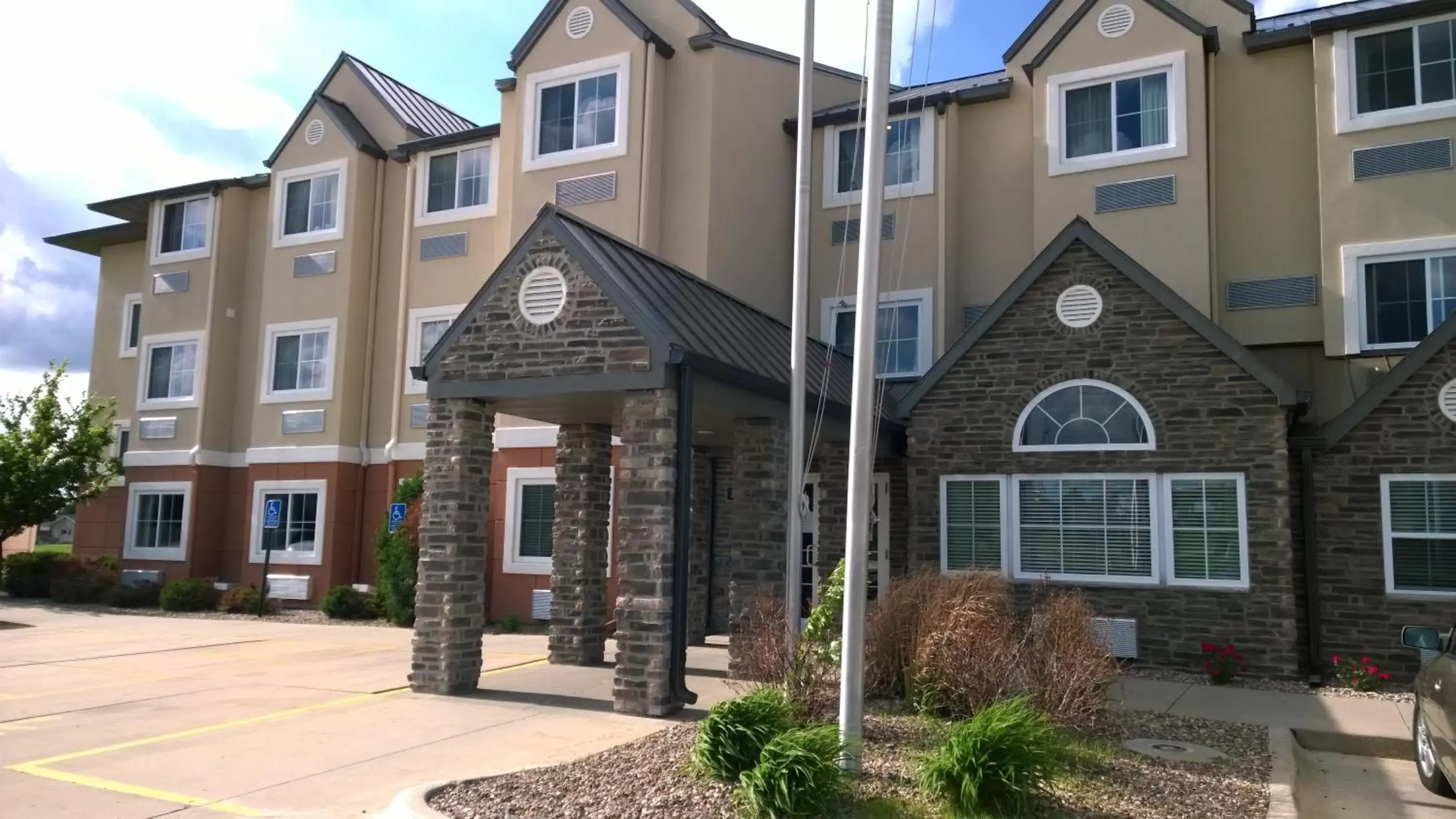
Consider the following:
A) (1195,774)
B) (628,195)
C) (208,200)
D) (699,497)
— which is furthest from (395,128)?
(1195,774)

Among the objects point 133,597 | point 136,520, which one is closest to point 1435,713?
point 133,597

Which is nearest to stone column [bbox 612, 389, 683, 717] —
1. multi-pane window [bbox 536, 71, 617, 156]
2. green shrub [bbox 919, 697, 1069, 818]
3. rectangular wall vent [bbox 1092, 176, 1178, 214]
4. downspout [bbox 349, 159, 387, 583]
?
green shrub [bbox 919, 697, 1069, 818]

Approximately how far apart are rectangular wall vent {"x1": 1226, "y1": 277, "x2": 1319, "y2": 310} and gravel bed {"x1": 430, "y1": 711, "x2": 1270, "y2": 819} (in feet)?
29.3

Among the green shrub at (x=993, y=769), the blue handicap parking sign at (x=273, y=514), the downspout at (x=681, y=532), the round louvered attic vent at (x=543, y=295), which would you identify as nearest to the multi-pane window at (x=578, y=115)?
the blue handicap parking sign at (x=273, y=514)

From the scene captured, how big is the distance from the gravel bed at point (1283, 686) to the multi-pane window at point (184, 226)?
2110 cm

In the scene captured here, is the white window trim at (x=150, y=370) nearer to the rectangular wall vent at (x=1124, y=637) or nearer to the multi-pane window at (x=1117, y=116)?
the multi-pane window at (x=1117, y=116)

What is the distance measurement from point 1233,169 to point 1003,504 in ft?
21.4

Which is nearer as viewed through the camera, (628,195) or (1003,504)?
(1003,504)

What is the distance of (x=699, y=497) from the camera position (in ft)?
49.2

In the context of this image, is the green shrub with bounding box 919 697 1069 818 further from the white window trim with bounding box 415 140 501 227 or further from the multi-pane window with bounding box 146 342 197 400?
the multi-pane window with bounding box 146 342 197 400

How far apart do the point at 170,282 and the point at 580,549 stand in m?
16.3

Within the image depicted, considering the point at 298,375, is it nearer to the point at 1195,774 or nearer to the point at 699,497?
the point at 699,497

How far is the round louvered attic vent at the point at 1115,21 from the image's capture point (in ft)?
53.9

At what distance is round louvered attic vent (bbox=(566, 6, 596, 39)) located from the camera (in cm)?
1900
